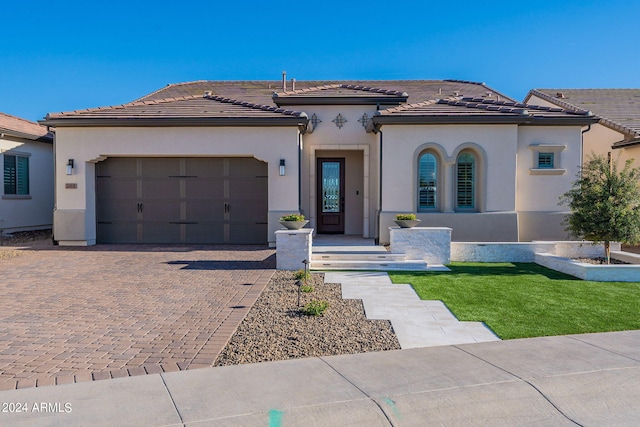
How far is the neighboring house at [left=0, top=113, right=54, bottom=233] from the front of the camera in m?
16.8

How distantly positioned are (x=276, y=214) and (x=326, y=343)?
335 inches

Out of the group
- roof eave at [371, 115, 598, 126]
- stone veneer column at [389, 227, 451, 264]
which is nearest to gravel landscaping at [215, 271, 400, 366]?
stone veneer column at [389, 227, 451, 264]

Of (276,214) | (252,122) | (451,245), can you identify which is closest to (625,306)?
(451,245)

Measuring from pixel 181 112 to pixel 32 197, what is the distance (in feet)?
27.7

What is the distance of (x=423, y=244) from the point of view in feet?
37.6

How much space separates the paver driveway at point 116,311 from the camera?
4.80 metres

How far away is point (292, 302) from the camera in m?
7.48

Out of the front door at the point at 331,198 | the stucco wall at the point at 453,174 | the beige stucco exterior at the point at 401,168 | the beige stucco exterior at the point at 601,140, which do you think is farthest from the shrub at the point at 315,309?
the beige stucco exterior at the point at 601,140

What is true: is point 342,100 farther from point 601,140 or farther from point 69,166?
point 601,140

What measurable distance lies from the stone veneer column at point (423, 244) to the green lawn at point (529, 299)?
601 mm

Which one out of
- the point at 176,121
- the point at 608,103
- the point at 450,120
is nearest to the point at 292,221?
the point at 176,121

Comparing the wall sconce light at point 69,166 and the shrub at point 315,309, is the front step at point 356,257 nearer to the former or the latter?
the shrub at point 315,309

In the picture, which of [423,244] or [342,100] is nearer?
[423,244]

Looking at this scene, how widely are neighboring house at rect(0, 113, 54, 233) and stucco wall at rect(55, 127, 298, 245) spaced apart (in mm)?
4168
